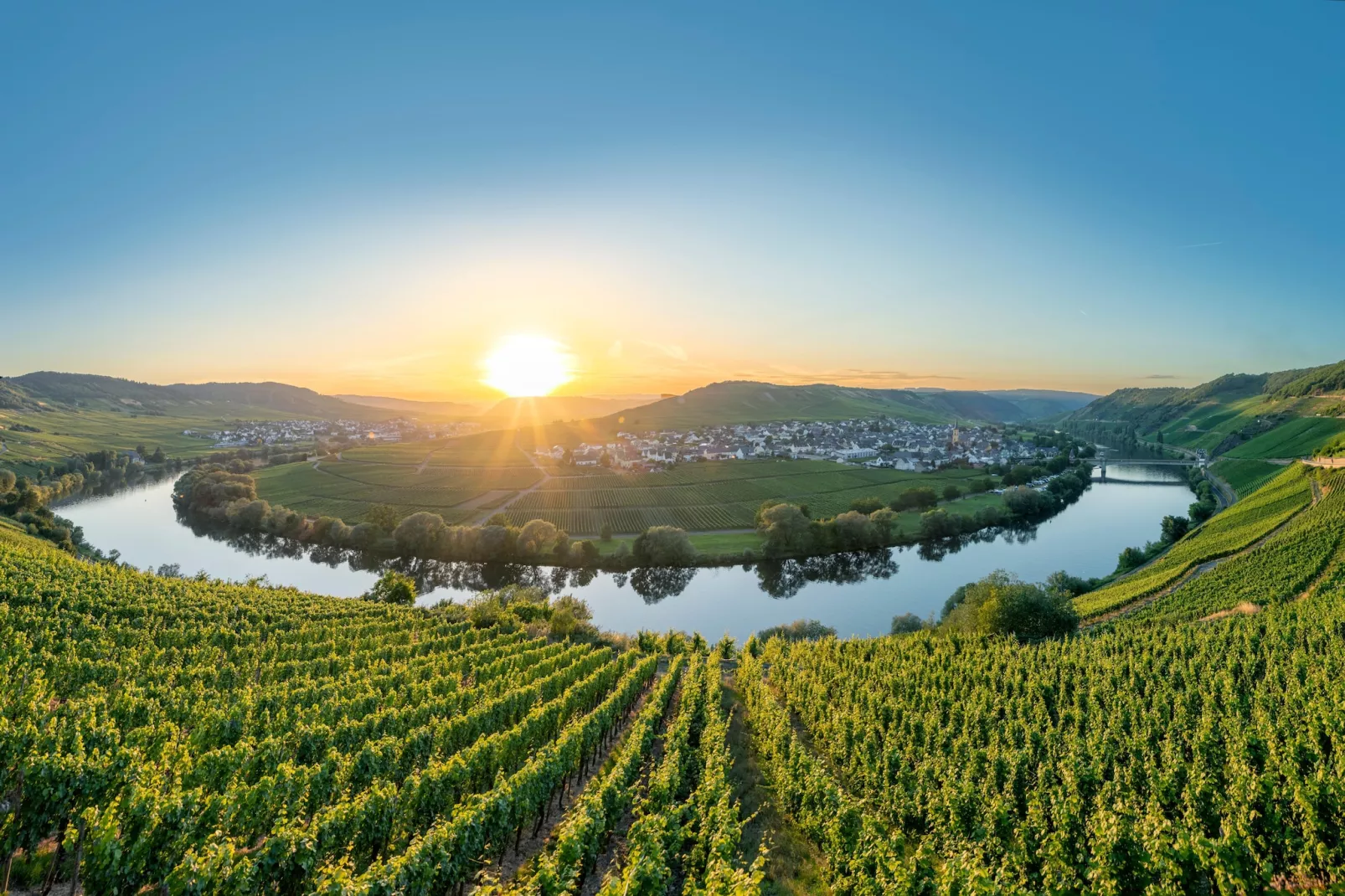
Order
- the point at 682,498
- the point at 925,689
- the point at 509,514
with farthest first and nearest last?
the point at 682,498
the point at 509,514
the point at 925,689

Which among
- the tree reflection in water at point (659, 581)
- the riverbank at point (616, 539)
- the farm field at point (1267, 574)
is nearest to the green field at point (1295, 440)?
the riverbank at point (616, 539)

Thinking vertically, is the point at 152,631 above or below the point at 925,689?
above

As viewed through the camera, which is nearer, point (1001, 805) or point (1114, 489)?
point (1001, 805)

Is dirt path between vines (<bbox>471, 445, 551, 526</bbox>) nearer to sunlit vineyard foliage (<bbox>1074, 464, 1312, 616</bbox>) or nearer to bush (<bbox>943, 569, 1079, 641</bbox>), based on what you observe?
bush (<bbox>943, 569, 1079, 641</bbox>)

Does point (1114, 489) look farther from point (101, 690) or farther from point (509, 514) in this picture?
point (101, 690)

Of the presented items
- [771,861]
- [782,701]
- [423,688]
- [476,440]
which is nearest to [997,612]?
[782,701]

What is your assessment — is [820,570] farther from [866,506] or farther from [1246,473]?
[1246,473]

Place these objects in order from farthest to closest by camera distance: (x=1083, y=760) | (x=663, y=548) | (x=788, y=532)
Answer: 1. (x=788, y=532)
2. (x=663, y=548)
3. (x=1083, y=760)

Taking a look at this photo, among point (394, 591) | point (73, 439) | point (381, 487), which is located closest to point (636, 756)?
point (394, 591)
